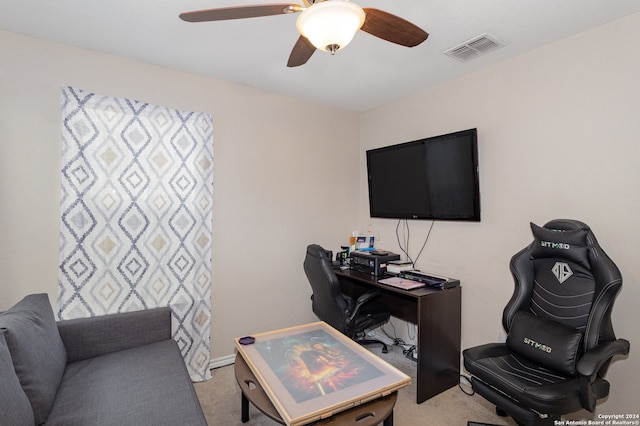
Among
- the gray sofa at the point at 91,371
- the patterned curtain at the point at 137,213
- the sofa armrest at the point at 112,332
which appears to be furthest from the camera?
the patterned curtain at the point at 137,213

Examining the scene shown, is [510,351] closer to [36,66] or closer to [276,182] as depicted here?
[276,182]

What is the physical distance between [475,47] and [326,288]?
2092 millimetres

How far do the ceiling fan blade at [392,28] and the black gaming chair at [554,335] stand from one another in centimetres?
141

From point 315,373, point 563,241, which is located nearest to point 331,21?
point 315,373

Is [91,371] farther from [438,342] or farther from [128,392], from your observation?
[438,342]

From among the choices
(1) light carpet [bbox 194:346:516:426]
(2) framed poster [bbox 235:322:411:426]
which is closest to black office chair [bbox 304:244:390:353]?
(2) framed poster [bbox 235:322:411:426]

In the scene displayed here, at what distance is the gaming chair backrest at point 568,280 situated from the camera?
165 centimetres

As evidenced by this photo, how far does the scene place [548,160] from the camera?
2137 millimetres

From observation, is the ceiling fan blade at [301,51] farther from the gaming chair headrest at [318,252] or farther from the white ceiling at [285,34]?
the gaming chair headrest at [318,252]

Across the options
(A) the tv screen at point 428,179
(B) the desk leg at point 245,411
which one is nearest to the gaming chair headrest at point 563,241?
(A) the tv screen at point 428,179

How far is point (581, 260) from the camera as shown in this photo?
1788 mm

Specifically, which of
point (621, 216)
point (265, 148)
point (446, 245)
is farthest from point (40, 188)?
point (621, 216)

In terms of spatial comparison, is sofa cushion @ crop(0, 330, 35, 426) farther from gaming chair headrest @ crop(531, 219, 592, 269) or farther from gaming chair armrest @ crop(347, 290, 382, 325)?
gaming chair headrest @ crop(531, 219, 592, 269)

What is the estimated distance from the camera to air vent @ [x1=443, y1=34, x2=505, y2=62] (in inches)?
80.7
